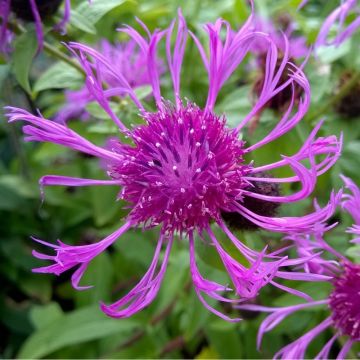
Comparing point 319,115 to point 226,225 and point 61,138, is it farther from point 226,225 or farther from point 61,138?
point 61,138

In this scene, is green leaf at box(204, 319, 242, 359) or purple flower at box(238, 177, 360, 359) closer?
purple flower at box(238, 177, 360, 359)

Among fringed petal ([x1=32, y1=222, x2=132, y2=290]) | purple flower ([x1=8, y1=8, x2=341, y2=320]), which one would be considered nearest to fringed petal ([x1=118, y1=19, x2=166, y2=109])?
purple flower ([x1=8, y1=8, x2=341, y2=320])

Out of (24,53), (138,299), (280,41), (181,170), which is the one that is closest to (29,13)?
(24,53)

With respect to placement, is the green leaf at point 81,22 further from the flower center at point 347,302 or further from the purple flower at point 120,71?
the flower center at point 347,302

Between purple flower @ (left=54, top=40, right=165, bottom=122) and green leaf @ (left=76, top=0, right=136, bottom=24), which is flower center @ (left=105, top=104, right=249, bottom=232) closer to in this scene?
green leaf @ (left=76, top=0, right=136, bottom=24)

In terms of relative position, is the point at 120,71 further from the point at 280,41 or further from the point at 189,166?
the point at 189,166

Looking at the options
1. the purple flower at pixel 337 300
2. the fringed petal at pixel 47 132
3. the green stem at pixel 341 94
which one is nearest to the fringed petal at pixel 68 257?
the fringed petal at pixel 47 132
